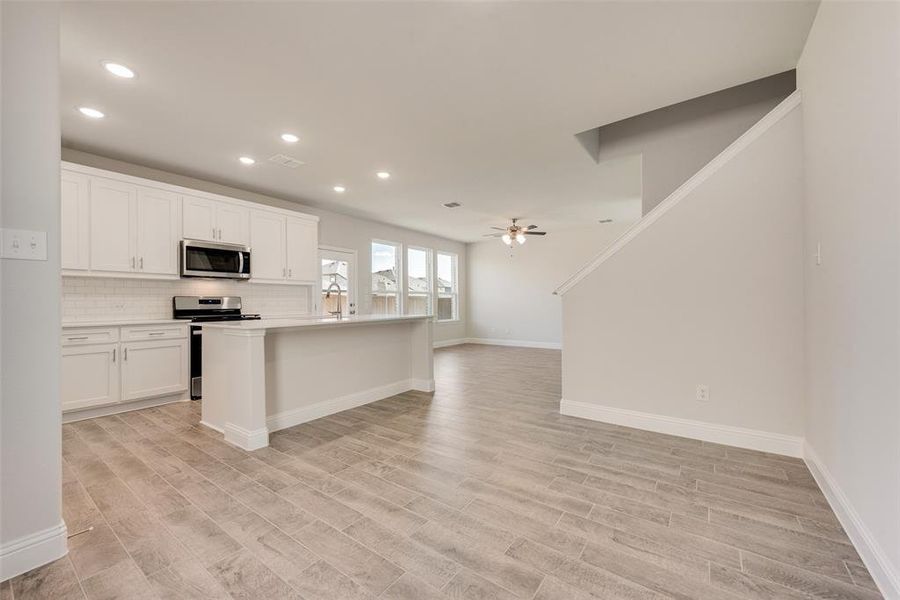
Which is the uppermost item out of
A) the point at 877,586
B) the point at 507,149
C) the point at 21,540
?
the point at 507,149

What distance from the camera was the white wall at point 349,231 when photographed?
14.0 feet

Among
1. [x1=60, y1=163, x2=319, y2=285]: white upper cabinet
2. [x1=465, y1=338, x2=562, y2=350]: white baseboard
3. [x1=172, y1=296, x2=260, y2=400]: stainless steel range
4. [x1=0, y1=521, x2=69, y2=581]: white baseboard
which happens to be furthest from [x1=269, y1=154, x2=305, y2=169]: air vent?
[x1=465, y1=338, x2=562, y2=350]: white baseboard

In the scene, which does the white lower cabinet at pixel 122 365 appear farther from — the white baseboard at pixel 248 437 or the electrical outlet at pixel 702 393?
the electrical outlet at pixel 702 393

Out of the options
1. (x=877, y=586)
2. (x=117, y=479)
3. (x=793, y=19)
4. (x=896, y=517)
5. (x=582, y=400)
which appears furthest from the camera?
(x=582, y=400)

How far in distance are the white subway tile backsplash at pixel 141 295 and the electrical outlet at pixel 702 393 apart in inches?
207

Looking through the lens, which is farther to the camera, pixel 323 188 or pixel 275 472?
pixel 323 188

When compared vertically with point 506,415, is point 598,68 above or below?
above

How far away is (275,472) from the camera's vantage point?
2436mm

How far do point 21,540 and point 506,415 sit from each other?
3.08 m

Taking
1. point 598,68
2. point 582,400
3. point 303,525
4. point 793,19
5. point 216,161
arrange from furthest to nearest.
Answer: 1. point 216,161
2. point 582,400
3. point 598,68
4. point 793,19
5. point 303,525

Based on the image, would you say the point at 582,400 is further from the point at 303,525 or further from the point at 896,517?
the point at 303,525

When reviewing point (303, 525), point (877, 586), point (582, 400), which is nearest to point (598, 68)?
point (582, 400)

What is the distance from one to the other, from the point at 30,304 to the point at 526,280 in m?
8.36

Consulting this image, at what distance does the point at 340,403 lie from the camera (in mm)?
3699
